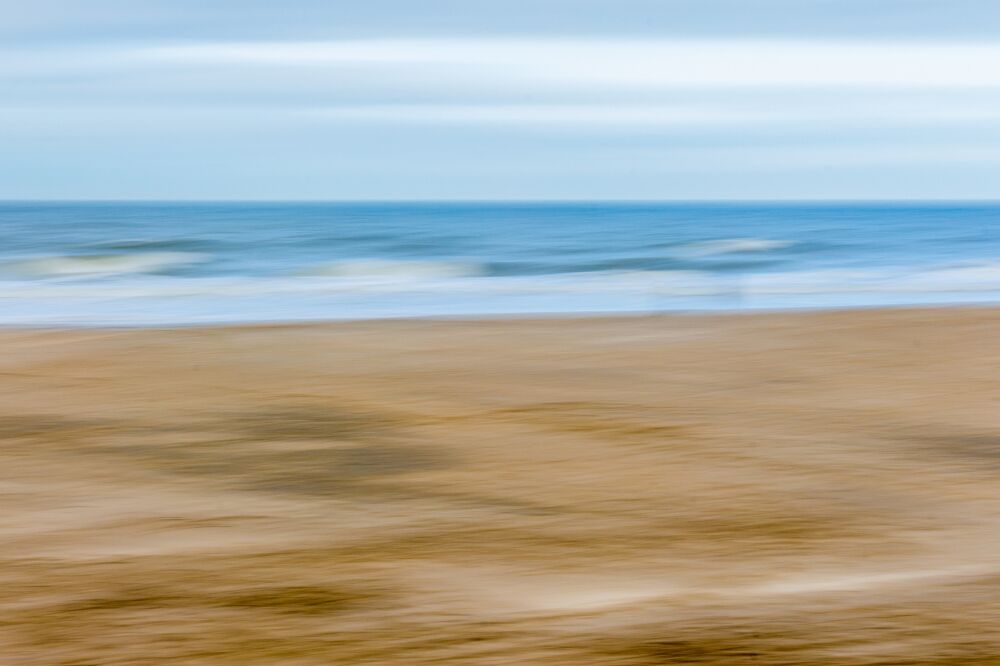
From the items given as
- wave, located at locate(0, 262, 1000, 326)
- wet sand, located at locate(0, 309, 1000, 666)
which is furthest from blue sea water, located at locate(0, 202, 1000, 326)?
wet sand, located at locate(0, 309, 1000, 666)

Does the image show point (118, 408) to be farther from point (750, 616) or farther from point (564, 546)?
point (750, 616)

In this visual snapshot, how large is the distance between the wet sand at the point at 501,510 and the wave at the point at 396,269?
1360cm

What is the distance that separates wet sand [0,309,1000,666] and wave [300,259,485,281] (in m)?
13.6

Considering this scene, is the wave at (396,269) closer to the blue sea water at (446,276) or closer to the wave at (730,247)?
the blue sea water at (446,276)

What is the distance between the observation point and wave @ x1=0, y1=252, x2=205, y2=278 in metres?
21.3

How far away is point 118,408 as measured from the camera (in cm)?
594

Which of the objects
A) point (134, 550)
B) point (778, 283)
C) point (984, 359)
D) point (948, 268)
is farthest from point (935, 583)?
point (948, 268)

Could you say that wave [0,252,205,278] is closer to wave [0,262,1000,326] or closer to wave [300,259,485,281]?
wave [0,262,1000,326]

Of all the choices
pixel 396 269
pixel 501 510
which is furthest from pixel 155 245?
pixel 501 510

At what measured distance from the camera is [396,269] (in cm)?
2281

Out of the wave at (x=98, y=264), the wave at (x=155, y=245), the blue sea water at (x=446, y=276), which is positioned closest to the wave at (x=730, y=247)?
the blue sea water at (x=446, y=276)

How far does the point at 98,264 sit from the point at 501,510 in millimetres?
21053

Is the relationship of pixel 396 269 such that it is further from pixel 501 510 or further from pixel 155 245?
pixel 501 510

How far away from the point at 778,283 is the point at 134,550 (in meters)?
17.1
